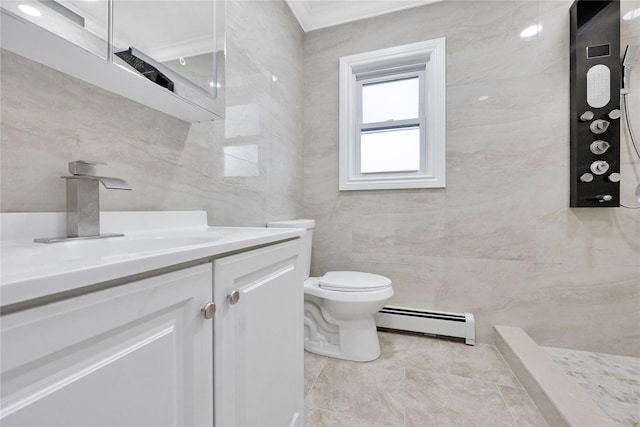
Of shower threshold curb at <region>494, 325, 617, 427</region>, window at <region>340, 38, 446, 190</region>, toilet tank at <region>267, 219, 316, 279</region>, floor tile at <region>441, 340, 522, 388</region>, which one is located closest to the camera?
shower threshold curb at <region>494, 325, 617, 427</region>

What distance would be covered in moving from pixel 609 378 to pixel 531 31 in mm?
2003

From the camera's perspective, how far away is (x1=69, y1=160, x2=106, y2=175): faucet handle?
2.25 ft

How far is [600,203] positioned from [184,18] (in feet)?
7.29

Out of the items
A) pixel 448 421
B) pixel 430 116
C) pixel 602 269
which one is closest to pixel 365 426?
pixel 448 421

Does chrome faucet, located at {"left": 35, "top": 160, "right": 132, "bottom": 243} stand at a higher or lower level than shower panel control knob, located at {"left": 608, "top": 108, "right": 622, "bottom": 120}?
lower

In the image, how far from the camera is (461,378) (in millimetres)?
1406

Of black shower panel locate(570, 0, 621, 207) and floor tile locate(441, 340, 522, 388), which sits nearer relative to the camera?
floor tile locate(441, 340, 522, 388)

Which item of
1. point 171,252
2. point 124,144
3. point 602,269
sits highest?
point 124,144

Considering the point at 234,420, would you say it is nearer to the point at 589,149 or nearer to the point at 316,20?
the point at 589,149

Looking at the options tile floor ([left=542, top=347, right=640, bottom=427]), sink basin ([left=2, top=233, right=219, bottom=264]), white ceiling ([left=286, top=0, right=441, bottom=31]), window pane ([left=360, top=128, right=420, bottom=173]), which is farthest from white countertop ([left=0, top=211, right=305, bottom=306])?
white ceiling ([left=286, top=0, right=441, bottom=31])

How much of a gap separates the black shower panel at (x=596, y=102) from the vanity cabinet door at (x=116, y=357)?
2.06 meters

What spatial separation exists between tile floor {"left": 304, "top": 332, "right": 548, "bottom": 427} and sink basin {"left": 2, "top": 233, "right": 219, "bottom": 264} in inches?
37.1

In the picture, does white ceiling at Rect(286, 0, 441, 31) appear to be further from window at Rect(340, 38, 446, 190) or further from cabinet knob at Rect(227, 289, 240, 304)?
cabinet knob at Rect(227, 289, 240, 304)

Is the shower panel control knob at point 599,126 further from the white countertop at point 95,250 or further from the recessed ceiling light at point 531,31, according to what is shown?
the white countertop at point 95,250
